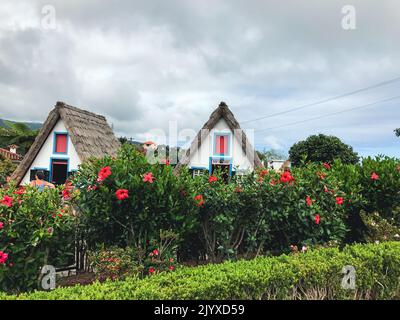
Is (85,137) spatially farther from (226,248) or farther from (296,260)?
(296,260)

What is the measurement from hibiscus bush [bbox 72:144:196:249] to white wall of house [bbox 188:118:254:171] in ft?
29.3

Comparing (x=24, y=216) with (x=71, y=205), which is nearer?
(x=24, y=216)

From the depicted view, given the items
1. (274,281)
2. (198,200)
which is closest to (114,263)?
(198,200)

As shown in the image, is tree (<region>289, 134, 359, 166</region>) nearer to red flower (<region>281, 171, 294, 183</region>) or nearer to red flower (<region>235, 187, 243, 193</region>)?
red flower (<region>281, 171, 294, 183</region>)

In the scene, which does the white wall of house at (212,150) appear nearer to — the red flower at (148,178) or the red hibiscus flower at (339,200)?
the red hibiscus flower at (339,200)

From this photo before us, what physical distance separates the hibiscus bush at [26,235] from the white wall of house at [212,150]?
30.9 feet

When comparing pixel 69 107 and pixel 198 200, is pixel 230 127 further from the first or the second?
pixel 198 200

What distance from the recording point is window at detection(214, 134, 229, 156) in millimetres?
13297

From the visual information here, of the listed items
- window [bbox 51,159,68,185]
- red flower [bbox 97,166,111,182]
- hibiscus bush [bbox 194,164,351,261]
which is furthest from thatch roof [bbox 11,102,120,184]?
red flower [bbox 97,166,111,182]

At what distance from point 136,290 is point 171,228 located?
53.3 inches

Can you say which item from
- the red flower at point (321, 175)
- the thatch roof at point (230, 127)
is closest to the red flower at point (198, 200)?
the red flower at point (321, 175)

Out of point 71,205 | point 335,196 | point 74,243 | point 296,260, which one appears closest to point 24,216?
point 71,205
